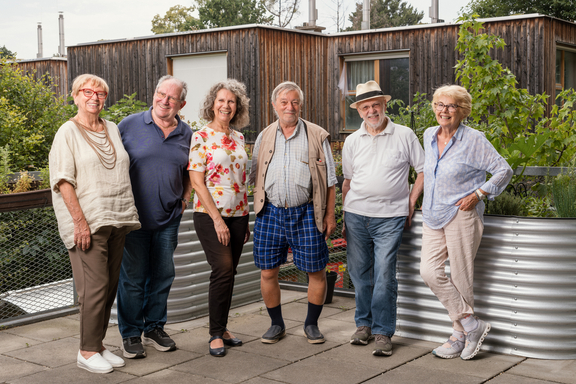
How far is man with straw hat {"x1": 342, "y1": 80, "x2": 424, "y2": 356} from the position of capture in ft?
14.9

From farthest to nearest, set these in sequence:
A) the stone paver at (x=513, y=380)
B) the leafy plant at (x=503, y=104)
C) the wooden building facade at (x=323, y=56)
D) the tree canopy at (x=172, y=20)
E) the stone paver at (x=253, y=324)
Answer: the tree canopy at (x=172, y=20) → the wooden building facade at (x=323, y=56) → the leafy plant at (x=503, y=104) → the stone paver at (x=253, y=324) → the stone paver at (x=513, y=380)

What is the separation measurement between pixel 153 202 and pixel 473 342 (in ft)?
7.87

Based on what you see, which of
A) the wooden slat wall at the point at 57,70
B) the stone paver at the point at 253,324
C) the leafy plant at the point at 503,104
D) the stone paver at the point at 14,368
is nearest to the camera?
the stone paver at the point at 14,368

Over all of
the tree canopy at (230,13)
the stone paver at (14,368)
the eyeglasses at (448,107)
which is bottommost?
the stone paver at (14,368)

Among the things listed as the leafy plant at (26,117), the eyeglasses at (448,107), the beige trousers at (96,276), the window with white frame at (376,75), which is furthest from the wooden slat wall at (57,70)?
the eyeglasses at (448,107)

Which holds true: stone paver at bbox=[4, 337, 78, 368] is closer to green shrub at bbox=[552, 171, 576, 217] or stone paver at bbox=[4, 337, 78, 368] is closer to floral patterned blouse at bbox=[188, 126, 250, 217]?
floral patterned blouse at bbox=[188, 126, 250, 217]

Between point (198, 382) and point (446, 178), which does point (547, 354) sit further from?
point (198, 382)

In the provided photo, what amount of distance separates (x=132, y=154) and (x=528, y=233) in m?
2.76

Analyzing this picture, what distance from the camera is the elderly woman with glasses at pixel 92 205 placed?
159 inches

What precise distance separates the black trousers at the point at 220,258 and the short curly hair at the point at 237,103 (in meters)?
0.71

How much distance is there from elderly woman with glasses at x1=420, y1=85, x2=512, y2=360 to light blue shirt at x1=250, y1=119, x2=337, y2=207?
0.77 m

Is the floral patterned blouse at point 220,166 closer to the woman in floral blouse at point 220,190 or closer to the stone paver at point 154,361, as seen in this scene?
the woman in floral blouse at point 220,190

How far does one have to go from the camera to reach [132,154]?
441 cm

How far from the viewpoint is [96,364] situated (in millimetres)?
4211
